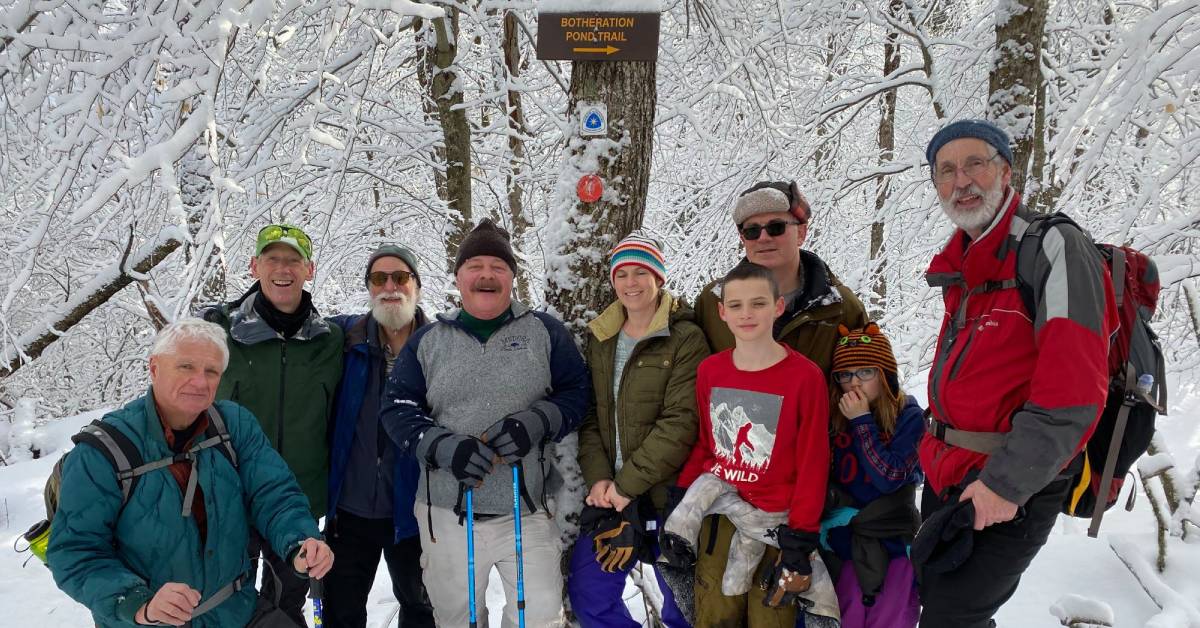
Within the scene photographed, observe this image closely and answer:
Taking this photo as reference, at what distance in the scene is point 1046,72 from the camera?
5293 millimetres

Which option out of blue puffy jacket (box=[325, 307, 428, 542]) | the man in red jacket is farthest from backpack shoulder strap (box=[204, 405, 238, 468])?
the man in red jacket

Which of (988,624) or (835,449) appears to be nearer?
(988,624)

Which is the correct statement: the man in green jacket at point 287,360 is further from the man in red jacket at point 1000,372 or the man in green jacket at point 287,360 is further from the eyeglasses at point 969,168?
the eyeglasses at point 969,168

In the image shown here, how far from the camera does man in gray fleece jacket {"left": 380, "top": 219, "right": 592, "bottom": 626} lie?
111 inches

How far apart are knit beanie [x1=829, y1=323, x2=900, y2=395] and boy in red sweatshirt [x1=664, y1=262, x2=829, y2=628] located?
0.14 metres

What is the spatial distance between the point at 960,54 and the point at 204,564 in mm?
7125

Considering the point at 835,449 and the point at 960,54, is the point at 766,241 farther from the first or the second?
the point at 960,54

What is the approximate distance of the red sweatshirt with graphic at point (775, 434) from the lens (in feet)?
8.13

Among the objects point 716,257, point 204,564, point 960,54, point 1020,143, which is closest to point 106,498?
point 204,564

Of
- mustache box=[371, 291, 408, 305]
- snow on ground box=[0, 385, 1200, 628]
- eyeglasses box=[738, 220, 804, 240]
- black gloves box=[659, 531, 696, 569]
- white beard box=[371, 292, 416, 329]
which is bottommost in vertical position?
snow on ground box=[0, 385, 1200, 628]

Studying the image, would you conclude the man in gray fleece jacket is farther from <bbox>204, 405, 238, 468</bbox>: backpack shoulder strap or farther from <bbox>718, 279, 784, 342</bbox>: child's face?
<bbox>718, 279, 784, 342</bbox>: child's face

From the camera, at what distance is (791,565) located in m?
2.43

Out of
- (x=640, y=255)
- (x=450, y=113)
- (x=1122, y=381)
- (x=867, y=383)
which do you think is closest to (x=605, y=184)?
(x=640, y=255)

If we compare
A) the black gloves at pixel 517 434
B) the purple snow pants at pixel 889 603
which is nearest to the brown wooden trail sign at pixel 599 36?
the black gloves at pixel 517 434
